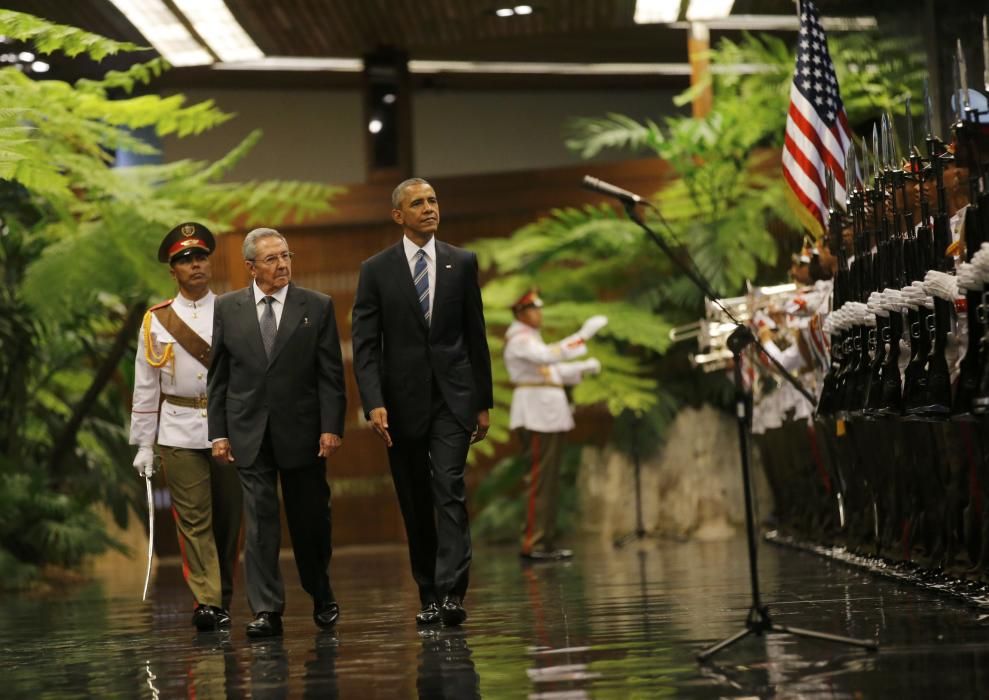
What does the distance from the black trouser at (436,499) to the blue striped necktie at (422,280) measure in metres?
0.38

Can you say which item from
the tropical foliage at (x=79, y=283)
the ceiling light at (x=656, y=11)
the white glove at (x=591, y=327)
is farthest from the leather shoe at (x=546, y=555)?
the ceiling light at (x=656, y=11)

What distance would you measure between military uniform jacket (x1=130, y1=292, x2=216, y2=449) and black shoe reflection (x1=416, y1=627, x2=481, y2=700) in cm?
175

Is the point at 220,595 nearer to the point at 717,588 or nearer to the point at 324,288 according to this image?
the point at 717,588

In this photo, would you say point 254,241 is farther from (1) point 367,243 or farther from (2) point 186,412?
(1) point 367,243

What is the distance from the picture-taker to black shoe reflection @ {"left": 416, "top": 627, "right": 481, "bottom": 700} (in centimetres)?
477

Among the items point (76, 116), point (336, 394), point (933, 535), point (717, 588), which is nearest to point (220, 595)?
point (336, 394)

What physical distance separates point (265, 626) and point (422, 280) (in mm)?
1636

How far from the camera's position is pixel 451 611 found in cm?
682

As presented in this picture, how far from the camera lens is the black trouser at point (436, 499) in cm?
681

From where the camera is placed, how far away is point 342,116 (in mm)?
17984

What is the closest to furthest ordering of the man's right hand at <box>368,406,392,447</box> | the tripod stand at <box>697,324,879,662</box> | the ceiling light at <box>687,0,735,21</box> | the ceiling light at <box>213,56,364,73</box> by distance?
the tripod stand at <box>697,324,879,662</box>, the man's right hand at <box>368,406,392,447</box>, the ceiling light at <box>687,0,735,21</box>, the ceiling light at <box>213,56,364,73</box>

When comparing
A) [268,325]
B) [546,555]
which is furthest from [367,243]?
[268,325]

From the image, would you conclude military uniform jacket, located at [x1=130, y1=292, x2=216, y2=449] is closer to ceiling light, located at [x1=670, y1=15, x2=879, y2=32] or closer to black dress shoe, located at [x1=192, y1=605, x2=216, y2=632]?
black dress shoe, located at [x1=192, y1=605, x2=216, y2=632]

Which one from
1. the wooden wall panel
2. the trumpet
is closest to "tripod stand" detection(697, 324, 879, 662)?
the trumpet
